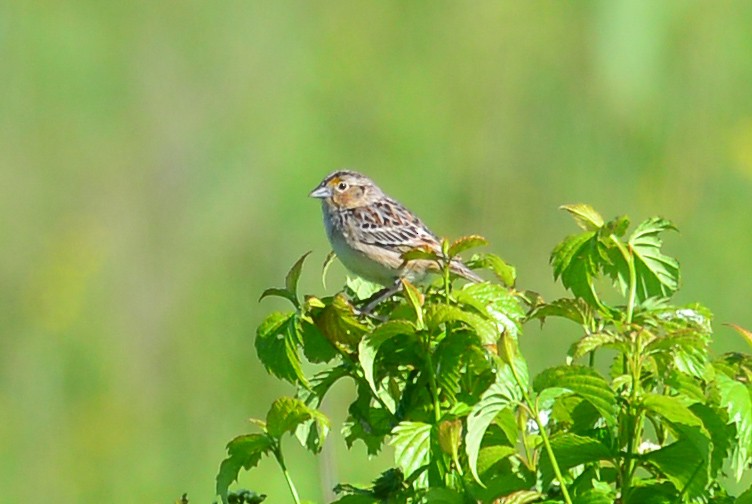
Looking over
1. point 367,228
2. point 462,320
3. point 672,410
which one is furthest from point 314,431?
point 367,228

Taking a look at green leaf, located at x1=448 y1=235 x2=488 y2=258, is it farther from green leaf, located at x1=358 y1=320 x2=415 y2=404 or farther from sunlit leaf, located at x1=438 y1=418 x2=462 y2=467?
sunlit leaf, located at x1=438 y1=418 x2=462 y2=467

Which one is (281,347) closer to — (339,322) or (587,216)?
(339,322)

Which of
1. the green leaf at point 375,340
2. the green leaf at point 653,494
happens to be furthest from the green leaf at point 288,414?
the green leaf at point 653,494

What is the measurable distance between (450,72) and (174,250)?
63.8 inches

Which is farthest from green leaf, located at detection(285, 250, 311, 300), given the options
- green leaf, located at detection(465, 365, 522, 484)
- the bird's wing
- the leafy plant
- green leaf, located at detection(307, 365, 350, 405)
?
the bird's wing

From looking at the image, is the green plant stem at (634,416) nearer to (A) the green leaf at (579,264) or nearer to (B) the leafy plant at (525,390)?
(B) the leafy plant at (525,390)

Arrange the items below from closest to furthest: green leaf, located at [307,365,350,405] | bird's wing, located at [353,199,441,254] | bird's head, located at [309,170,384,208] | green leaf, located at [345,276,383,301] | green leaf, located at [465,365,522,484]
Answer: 1. green leaf, located at [465,365,522,484]
2. green leaf, located at [307,365,350,405]
3. green leaf, located at [345,276,383,301]
4. bird's wing, located at [353,199,441,254]
5. bird's head, located at [309,170,384,208]

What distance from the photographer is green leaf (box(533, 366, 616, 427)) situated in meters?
1.75

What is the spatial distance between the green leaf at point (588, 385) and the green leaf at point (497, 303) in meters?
0.14

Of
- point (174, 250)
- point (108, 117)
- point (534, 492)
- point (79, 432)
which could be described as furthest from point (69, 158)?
point (534, 492)

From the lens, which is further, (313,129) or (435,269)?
(313,129)

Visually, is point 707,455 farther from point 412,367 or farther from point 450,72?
point 450,72

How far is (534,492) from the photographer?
178 cm

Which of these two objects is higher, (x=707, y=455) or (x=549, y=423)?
(x=549, y=423)
